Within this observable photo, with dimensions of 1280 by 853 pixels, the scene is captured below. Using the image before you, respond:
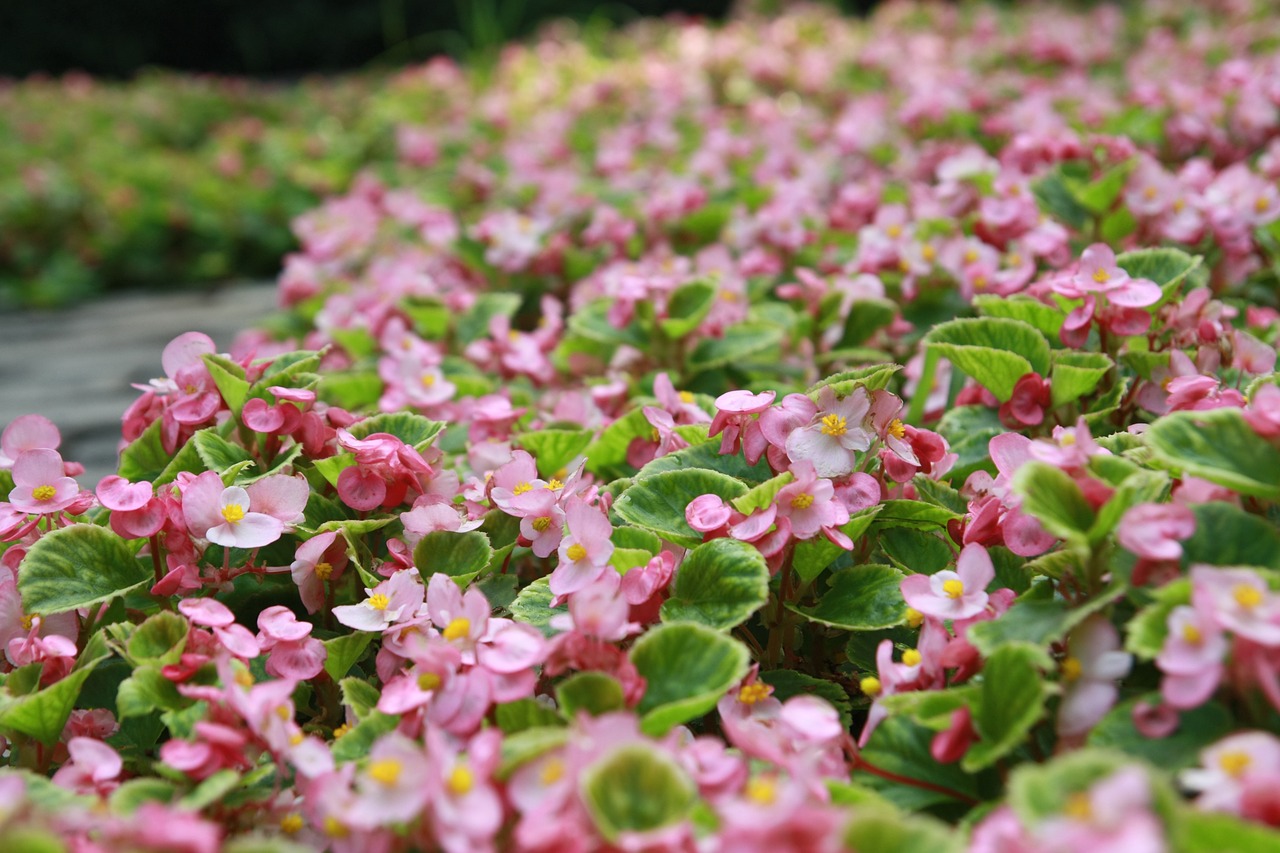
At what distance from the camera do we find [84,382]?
2719mm

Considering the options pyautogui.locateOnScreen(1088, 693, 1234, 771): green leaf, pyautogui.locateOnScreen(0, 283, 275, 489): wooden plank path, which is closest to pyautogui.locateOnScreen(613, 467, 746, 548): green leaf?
pyautogui.locateOnScreen(1088, 693, 1234, 771): green leaf

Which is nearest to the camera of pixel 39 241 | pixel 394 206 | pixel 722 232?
pixel 722 232

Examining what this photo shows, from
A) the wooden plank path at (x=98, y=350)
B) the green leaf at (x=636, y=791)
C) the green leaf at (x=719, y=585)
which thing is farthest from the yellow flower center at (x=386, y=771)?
the wooden plank path at (x=98, y=350)

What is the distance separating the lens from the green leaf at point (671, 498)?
899mm

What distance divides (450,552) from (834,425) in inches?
14.1

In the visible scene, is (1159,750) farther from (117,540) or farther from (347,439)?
(117,540)

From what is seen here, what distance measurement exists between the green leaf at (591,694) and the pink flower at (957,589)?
0.24 m

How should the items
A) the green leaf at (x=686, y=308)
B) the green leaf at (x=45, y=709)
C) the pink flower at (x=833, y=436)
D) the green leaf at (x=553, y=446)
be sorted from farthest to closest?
the green leaf at (x=686, y=308) → the green leaf at (x=553, y=446) → the pink flower at (x=833, y=436) → the green leaf at (x=45, y=709)

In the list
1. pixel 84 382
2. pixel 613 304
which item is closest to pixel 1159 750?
pixel 613 304

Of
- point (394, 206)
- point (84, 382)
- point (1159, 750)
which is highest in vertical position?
point (1159, 750)

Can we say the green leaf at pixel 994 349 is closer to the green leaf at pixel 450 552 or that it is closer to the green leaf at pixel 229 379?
the green leaf at pixel 450 552

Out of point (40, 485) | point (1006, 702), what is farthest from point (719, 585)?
point (40, 485)

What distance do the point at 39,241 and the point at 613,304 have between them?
10.8 ft

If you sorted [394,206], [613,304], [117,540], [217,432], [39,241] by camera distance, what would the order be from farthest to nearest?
1. [39,241]
2. [394,206]
3. [613,304]
4. [217,432]
5. [117,540]
